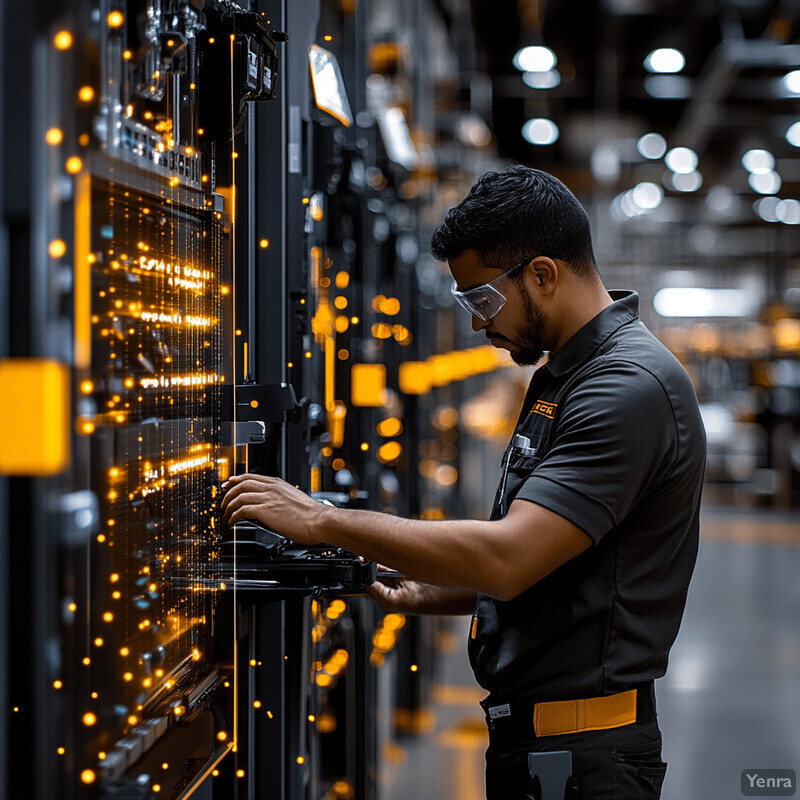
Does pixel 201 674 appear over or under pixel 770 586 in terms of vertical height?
over

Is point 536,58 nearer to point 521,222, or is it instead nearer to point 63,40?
point 521,222

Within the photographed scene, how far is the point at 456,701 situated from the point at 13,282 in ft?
18.5

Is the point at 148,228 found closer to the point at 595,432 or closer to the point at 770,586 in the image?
the point at 595,432

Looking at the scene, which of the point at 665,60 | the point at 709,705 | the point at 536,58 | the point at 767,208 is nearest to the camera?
the point at 709,705

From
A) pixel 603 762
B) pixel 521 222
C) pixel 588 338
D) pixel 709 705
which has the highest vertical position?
pixel 521 222

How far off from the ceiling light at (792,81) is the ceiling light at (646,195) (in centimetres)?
494

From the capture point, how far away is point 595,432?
1804mm

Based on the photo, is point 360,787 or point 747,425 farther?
point 747,425

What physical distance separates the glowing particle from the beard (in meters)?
1.00

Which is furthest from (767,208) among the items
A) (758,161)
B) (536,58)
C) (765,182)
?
(536,58)

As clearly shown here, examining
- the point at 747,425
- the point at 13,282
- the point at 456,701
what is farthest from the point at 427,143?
the point at 747,425

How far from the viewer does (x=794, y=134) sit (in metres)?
12.2

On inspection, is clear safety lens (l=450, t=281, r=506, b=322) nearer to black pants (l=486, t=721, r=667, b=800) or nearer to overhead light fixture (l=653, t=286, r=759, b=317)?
black pants (l=486, t=721, r=667, b=800)

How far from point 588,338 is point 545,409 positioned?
16cm
